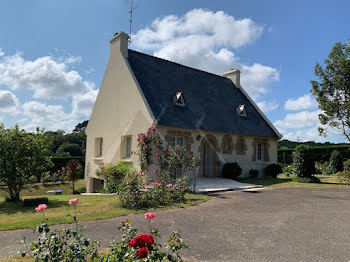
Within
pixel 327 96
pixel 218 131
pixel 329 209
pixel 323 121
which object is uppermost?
pixel 327 96

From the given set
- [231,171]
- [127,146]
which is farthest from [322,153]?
[127,146]

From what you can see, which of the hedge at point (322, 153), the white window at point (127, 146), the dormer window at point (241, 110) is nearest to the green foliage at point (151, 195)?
the white window at point (127, 146)

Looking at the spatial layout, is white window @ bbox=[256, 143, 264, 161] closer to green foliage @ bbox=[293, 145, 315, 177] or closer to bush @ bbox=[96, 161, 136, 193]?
green foliage @ bbox=[293, 145, 315, 177]

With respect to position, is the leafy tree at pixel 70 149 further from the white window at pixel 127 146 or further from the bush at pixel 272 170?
the bush at pixel 272 170

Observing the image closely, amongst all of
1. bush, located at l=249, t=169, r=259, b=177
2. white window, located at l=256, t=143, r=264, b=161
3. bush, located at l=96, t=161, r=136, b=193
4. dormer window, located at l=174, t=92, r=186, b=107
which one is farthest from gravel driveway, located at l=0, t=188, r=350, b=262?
white window, located at l=256, t=143, r=264, b=161

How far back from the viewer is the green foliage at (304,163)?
1498 cm

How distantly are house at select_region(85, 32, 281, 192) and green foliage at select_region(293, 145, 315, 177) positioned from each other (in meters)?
2.43

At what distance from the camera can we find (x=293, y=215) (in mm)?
6770

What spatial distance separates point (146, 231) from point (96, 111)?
1294 cm

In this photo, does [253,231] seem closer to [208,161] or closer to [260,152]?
[208,161]

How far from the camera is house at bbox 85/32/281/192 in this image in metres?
13.1

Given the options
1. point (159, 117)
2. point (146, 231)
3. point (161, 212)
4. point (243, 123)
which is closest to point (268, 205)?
point (161, 212)

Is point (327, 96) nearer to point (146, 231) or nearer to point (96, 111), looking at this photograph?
point (96, 111)

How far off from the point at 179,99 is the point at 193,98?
154 cm
